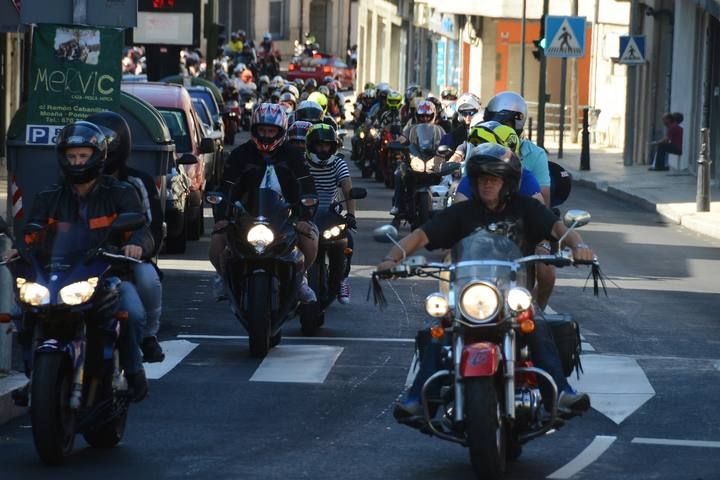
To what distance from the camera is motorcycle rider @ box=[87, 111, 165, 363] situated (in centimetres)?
993

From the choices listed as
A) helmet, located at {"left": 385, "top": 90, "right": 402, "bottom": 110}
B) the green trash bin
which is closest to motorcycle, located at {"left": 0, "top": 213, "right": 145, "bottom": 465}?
the green trash bin

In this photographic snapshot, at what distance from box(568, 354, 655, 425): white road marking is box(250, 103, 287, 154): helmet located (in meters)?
2.59

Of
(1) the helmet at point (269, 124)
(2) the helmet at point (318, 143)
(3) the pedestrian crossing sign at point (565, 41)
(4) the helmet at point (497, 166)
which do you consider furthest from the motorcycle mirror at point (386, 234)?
(3) the pedestrian crossing sign at point (565, 41)

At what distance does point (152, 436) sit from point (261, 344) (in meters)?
3.10

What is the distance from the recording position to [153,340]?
10.1 metres

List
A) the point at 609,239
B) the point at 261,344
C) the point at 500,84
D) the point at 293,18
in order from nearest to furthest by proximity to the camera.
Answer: the point at 261,344, the point at 609,239, the point at 500,84, the point at 293,18

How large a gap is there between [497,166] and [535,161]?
4.44m

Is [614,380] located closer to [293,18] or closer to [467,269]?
[467,269]

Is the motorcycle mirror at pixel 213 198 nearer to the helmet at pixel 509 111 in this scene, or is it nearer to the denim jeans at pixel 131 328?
the helmet at pixel 509 111

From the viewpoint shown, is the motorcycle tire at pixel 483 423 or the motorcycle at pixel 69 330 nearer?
the motorcycle tire at pixel 483 423

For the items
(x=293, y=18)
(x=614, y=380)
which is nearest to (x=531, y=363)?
(x=614, y=380)

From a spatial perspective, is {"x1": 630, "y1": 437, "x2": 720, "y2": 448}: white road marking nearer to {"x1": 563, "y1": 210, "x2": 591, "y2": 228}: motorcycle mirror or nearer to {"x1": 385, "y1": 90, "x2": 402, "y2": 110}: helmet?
{"x1": 563, "y1": 210, "x2": 591, "y2": 228}: motorcycle mirror

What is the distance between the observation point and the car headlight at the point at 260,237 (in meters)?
13.6

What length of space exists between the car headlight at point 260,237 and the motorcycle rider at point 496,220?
13.3ft
